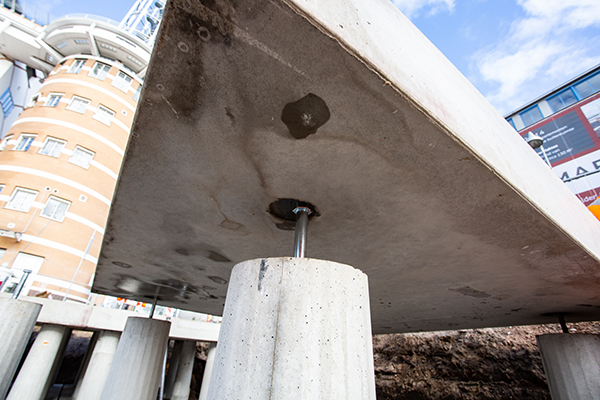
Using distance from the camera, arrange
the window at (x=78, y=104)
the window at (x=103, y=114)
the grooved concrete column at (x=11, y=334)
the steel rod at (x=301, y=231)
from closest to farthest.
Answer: the steel rod at (x=301, y=231) → the grooved concrete column at (x=11, y=334) → the window at (x=78, y=104) → the window at (x=103, y=114)

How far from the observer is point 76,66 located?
24.3 m

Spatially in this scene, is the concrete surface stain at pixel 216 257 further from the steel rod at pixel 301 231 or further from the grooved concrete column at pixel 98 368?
the grooved concrete column at pixel 98 368

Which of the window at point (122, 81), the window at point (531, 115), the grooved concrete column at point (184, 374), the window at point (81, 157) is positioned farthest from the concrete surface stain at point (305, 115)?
the window at point (531, 115)

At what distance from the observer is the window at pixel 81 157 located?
65.1 ft

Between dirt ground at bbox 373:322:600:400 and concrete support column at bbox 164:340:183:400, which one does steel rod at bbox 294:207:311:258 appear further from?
concrete support column at bbox 164:340:183:400

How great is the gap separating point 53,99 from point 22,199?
334 inches

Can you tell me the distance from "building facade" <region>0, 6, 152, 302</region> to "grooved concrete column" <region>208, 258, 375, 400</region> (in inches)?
563

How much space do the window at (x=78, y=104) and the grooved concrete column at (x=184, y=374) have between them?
18.8m

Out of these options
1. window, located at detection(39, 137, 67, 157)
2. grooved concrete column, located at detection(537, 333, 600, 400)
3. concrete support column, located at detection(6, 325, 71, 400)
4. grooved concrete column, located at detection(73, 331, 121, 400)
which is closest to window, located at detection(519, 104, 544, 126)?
grooved concrete column, located at detection(537, 333, 600, 400)

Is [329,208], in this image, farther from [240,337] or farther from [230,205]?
[240,337]

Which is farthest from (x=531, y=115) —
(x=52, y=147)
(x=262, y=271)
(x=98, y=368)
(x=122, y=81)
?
(x=52, y=147)

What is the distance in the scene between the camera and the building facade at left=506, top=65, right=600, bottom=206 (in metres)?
23.2

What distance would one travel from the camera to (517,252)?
10.4 ft

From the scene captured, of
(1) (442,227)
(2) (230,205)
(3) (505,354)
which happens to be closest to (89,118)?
(2) (230,205)
